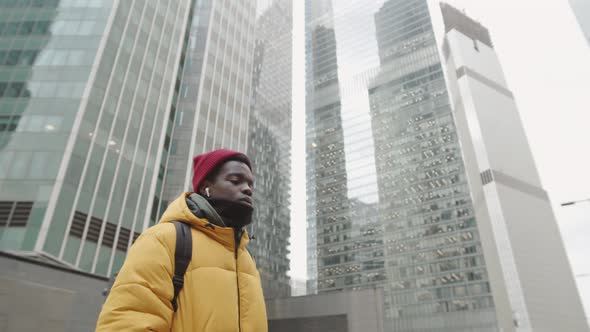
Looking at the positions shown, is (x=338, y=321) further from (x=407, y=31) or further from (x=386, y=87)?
(x=407, y=31)

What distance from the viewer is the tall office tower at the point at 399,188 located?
247 ft

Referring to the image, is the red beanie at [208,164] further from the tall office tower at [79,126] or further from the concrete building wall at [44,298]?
the tall office tower at [79,126]

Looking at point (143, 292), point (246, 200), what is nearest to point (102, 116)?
point (246, 200)

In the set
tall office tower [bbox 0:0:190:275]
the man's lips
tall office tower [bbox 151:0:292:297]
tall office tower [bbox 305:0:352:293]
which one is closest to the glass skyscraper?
tall office tower [bbox 0:0:190:275]

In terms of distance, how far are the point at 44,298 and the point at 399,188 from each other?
276ft

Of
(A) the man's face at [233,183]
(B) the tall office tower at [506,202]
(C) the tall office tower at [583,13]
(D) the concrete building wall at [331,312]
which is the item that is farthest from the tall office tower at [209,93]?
(B) the tall office tower at [506,202]

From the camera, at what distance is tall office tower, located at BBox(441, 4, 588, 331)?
283 ft

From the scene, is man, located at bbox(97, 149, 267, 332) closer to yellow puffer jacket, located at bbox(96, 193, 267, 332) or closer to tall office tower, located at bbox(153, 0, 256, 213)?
yellow puffer jacket, located at bbox(96, 193, 267, 332)

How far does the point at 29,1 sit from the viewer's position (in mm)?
28406

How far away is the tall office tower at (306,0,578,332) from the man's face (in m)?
79.1

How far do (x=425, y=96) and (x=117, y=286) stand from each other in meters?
104

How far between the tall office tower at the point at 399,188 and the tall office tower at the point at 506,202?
1481 millimetres

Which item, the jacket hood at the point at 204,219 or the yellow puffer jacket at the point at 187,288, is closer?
the yellow puffer jacket at the point at 187,288

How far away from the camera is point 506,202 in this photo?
9788 centimetres
